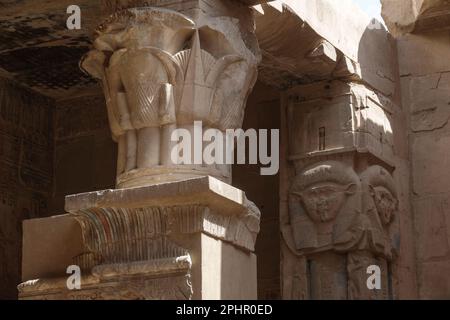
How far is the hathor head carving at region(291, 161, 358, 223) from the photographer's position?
8758 millimetres

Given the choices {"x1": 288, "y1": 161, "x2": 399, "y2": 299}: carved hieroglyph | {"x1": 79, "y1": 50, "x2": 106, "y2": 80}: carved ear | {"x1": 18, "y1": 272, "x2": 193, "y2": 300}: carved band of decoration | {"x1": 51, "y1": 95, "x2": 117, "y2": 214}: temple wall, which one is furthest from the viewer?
{"x1": 51, "y1": 95, "x2": 117, "y2": 214}: temple wall

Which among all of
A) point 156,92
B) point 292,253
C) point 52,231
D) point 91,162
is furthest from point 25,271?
point 91,162

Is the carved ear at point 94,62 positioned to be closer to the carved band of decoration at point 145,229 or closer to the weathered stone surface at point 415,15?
the carved band of decoration at point 145,229

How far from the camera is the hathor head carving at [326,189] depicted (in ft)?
28.7

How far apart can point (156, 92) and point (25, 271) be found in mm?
1342

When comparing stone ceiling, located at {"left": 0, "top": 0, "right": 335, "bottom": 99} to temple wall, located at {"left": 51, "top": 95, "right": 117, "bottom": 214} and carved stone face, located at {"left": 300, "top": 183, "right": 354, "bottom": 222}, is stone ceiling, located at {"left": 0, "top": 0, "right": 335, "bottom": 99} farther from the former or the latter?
carved stone face, located at {"left": 300, "top": 183, "right": 354, "bottom": 222}

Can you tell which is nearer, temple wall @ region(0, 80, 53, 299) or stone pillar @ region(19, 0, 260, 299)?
stone pillar @ region(19, 0, 260, 299)

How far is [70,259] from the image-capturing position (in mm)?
6941

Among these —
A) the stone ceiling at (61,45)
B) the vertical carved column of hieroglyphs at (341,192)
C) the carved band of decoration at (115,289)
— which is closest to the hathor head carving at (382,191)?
the vertical carved column of hieroglyphs at (341,192)

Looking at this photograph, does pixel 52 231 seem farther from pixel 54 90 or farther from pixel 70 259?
pixel 54 90

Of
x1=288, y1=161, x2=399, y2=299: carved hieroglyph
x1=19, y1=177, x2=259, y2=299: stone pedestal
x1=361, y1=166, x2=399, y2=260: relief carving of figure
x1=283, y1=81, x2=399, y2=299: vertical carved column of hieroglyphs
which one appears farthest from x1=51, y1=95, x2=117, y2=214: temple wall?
x1=19, y1=177, x2=259, y2=299: stone pedestal

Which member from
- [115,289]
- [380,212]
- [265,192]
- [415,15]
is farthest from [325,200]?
[115,289]

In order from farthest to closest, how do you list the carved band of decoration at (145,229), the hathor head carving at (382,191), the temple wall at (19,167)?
the temple wall at (19,167) < the hathor head carving at (382,191) < the carved band of decoration at (145,229)

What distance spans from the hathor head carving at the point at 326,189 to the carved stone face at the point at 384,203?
0.73 feet
